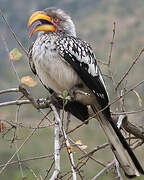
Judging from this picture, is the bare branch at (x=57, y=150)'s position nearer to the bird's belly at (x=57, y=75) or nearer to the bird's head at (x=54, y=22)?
the bird's belly at (x=57, y=75)

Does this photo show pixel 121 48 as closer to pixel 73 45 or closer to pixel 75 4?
pixel 75 4

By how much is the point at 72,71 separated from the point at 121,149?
598 millimetres

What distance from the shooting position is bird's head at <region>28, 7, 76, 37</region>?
3.25m

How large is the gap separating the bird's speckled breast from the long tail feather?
321mm

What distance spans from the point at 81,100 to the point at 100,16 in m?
46.0

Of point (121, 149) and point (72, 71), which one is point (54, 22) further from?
point (121, 149)

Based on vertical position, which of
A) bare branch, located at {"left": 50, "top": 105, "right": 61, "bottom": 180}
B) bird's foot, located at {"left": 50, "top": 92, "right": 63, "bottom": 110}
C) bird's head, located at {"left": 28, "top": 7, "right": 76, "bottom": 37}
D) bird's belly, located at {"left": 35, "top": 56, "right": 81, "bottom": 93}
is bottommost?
bare branch, located at {"left": 50, "top": 105, "right": 61, "bottom": 180}

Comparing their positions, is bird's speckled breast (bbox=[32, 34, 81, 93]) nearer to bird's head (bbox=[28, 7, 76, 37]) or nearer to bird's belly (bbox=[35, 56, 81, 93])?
bird's belly (bbox=[35, 56, 81, 93])

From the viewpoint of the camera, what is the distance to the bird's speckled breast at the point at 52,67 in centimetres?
312

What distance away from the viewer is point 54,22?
338cm

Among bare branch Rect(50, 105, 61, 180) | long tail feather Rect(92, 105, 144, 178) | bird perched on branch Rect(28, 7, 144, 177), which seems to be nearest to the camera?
bare branch Rect(50, 105, 61, 180)

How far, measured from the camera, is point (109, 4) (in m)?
51.5

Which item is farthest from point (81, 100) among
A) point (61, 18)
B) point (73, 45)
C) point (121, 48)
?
point (121, 48)

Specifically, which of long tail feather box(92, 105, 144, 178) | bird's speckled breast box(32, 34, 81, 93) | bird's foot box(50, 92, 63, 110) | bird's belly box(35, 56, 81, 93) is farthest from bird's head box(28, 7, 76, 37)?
long tail feather box(92, 105, 144, 178)
